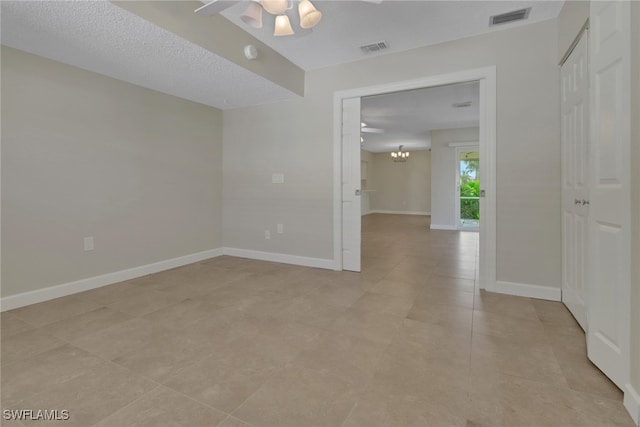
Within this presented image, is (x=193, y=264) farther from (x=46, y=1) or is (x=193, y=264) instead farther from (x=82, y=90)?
(x=46, y=1)

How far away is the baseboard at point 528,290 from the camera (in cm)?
268

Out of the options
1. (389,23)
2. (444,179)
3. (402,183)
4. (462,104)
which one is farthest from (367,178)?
(389,23)

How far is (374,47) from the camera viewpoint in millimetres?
3211

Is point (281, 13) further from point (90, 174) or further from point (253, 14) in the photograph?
point (90, 174)

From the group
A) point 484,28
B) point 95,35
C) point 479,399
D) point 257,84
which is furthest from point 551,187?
point 95,35

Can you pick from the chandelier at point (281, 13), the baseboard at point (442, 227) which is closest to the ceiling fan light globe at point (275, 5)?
the chandelier at point (281, 13)

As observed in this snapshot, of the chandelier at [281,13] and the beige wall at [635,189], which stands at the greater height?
the chandelier at [281,13]

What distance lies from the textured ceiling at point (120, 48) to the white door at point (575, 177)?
283 centimetres

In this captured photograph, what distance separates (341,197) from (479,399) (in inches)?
103

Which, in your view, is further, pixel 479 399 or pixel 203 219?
pixel 203 219

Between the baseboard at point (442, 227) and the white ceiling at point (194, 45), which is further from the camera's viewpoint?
the baseboard at point (442, 227)

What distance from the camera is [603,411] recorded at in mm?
1310

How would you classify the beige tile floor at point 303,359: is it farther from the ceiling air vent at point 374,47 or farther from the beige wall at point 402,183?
the beige wall at point 402,183

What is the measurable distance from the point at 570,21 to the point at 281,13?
2252 millimetres
